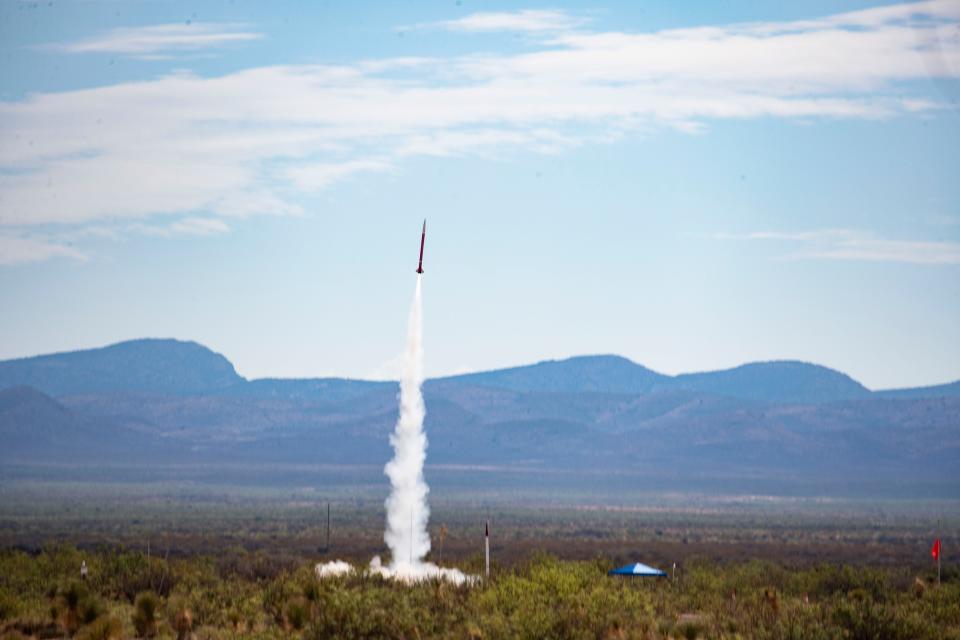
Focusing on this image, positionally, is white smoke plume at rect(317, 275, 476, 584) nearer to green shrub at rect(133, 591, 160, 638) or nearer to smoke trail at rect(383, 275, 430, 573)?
smoke trail at rect(383, 275, 430, 573)

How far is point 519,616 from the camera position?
39094mm

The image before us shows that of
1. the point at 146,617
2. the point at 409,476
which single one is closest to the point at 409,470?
the point at 409,476

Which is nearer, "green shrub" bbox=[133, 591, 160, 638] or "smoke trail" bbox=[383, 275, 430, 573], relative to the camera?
"green shrub" bbox=[133, 591, 160, 638]

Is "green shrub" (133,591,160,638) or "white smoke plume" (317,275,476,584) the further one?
"white smoke plume" (317,275,476,584)

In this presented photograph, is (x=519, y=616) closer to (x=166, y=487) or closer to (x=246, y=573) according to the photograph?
(x=246, y=573)

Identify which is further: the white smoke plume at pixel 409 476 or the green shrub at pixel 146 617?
the white smoke plume at pixel 409 476

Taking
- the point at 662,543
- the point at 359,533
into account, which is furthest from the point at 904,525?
the point at 359,533

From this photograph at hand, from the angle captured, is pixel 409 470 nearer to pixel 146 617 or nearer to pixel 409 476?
pixel 409 476

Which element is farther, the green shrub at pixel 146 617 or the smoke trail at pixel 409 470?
the smoke trail at pixel 409 470

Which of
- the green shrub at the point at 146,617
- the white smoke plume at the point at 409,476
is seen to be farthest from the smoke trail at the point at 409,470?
the green shrub at the point at 146,617

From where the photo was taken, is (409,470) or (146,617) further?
(409,470)

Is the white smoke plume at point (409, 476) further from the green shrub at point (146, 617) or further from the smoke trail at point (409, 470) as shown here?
the green shrub at point (146, 617)

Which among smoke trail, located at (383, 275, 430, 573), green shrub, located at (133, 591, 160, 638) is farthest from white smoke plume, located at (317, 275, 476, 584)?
green shrub, located at (133, 591, 160, 638)

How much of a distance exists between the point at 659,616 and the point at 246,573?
1988 cm
